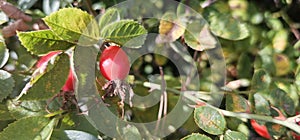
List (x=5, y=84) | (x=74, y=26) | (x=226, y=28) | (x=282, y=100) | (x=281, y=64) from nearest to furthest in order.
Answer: (x=74, y=26), (x=5, y=84), (x=282, y=100), (x=226, y=28), (x=281, y=64)

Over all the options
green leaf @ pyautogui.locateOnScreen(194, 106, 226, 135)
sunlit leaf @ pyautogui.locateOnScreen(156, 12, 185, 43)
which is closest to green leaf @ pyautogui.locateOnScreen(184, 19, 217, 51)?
sunlit leaf @ pyautogui.locateOnScreen(156, 12, 185, 43)

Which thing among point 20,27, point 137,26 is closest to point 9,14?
point 20,27

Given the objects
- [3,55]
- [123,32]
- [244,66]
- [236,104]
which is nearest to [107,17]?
[123,32]

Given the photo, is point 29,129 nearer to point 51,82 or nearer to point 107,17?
point 51,82

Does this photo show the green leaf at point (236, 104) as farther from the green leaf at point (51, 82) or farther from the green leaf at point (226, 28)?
the green leaf at point (51, 82)

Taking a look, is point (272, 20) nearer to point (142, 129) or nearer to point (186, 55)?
point (186, 55)

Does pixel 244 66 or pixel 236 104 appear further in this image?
A: pixel 244 66

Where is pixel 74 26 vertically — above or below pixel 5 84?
above

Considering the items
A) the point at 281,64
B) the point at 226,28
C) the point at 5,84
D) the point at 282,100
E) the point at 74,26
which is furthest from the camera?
the point at 281,64
